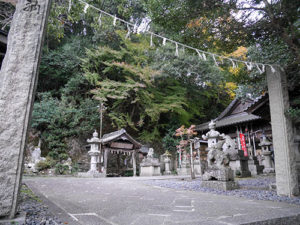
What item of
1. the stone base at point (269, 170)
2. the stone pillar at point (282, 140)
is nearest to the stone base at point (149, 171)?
the stone base at point (269, 170)

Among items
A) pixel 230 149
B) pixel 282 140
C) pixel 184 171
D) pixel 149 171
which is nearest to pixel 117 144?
pixel 149 171

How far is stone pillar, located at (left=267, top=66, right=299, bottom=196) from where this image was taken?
15.4 feet

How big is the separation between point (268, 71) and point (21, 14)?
5381 mm

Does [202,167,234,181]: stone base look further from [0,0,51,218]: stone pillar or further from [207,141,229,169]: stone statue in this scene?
[0,0,51,218]: stone pillar

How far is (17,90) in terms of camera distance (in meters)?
2.37

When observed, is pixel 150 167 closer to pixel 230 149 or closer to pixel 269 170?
pixel 230 149

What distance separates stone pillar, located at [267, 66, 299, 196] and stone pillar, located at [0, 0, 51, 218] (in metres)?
5.07

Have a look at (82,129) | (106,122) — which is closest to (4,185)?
(82,129)

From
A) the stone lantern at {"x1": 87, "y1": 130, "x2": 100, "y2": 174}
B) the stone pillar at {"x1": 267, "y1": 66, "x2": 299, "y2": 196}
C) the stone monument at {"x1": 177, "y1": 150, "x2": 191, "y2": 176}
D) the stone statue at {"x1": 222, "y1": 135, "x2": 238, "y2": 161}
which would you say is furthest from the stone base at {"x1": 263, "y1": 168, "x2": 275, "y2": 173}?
the stone lantern at {"x1": 87, "y1": 130, "x2": 100, "y2": 174}

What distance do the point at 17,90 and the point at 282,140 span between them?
5.26 m

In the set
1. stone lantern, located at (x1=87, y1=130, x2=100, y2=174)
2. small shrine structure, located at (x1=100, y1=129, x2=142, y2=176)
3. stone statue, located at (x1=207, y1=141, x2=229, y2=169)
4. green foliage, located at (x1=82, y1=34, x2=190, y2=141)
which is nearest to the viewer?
stone statue, located at (x1=207, y1=141, x2=229, y2=169)

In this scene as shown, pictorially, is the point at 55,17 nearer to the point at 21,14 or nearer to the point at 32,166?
the point at 21,14

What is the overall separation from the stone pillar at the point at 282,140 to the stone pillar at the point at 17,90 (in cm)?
507

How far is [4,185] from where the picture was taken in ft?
7.06
